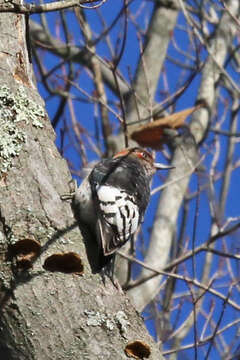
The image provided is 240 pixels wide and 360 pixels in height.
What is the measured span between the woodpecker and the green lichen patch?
40 cm

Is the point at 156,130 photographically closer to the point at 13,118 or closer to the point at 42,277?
the point at 13,118

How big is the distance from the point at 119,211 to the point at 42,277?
1.05 metres

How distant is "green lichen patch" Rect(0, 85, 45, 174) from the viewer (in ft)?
9.98

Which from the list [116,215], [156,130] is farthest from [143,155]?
[116,215]

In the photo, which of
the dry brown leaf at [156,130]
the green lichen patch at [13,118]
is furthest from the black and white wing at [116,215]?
the dry brown leaf at [156,130]

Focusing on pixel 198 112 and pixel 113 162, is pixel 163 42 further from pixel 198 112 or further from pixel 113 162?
pixel 113 162

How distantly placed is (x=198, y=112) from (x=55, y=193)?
3.61 metres

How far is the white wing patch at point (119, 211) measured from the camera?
11.8ft

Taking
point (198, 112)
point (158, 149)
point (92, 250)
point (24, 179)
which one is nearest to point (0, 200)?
point (24, 179)

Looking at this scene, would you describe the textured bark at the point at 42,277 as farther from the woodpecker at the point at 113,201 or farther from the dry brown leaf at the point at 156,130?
the dry brown leaf at the point at 156,130

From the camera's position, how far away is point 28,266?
277 cm

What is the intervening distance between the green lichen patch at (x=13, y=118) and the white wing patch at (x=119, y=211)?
0.65 metres

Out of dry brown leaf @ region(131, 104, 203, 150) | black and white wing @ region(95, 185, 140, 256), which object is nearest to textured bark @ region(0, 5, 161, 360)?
black and white wing @ region(95, 185, 140, 256)

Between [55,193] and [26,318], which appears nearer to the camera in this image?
[26,318]
